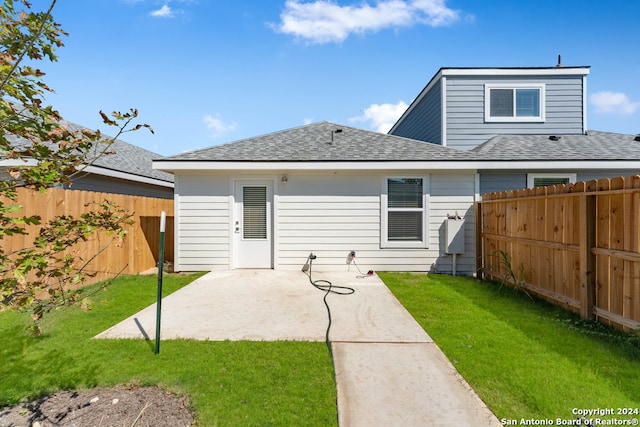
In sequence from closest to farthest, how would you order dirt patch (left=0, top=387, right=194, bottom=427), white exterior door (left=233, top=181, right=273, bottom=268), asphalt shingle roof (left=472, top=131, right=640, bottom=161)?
dirt patch (left=0, top=387, right=194, bottom=427)
asphalt shingle roof (left=472, top=131, right=640, bottom=161)
white exterior door (left=233, top=181, right=273, bottom=268)

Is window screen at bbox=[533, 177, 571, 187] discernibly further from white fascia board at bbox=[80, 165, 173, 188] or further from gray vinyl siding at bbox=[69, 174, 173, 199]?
gray vinyl siding at bbox=[69, 174, 173, 199]

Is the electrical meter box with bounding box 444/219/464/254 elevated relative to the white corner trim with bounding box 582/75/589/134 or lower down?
lower down

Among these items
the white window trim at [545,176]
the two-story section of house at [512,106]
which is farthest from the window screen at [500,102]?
the white window trim at [545,176]

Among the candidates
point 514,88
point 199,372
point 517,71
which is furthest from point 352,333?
point 517,71

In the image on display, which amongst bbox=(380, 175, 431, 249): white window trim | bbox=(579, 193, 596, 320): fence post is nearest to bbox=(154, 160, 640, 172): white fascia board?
bbox=(380, 175, 431, 249): white window trim

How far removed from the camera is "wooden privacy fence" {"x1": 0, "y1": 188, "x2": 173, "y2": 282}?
16.8 ft

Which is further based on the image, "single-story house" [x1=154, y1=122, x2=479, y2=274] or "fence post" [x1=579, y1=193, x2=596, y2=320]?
"single-story house" [x1=154, y1=122, x2=479, y2=274]

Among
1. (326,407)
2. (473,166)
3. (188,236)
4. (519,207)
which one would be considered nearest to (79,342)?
(326,407)

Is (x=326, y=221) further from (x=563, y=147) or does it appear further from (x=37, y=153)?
(x=563, y=147)

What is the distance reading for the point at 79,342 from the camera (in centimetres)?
348

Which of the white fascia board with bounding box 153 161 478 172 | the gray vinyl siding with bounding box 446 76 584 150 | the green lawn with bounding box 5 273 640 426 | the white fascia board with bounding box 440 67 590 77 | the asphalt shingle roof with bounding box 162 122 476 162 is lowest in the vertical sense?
the green lawn with bounding box 5 273 640 426

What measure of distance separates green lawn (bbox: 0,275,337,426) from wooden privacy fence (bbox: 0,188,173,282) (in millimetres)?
1285

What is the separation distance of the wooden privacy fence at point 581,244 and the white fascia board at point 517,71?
5.16 m

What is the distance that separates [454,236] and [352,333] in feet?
14.3
